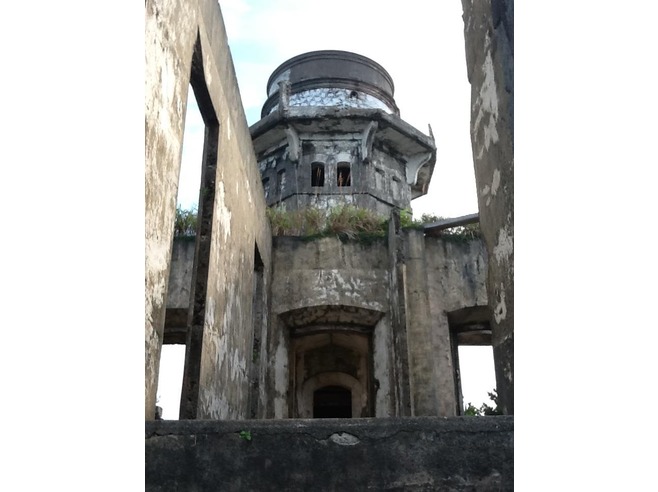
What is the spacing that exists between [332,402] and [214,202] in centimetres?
982

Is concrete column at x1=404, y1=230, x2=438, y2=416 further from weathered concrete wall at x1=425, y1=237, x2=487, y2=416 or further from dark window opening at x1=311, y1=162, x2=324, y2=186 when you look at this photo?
dark window opening at x1=311, y1=162, x2=324, y2=186

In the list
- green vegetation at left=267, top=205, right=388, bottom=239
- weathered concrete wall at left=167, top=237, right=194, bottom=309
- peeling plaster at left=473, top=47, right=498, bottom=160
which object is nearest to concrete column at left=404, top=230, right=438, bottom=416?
green vegetation at left=267, top=205, right=388, bottom=239

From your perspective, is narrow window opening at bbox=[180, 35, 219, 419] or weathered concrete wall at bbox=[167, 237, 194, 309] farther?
weathered concrete wall at bbox=[167, 237, 194, 309]

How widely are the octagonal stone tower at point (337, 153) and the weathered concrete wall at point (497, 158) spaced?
9.37 meters

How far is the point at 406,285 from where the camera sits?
34.5 ft

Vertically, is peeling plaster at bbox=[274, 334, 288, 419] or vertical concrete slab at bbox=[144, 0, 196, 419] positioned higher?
vertical concrete slab at bbox=[144, 0, 196, 419]

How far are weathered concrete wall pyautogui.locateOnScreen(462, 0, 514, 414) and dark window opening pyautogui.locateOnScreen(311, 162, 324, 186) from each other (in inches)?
392

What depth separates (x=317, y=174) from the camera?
595 inches

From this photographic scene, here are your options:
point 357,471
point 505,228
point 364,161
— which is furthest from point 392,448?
point 364,161

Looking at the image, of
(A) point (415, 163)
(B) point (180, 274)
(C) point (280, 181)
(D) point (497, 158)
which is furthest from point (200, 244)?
(A) point (415, 163)

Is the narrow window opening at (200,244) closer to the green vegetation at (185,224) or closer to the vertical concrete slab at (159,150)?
the vertical concrete slab at (159,150)

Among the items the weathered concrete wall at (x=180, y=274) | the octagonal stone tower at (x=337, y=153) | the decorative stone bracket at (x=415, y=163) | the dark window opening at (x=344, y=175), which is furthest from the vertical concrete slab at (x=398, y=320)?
the decorative stone bracket at (x=415, y=163)

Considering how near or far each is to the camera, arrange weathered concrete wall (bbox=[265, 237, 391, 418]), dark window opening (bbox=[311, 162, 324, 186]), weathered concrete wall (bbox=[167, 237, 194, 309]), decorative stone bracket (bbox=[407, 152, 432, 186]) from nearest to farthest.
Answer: weathered concrete wall (bbox=[167, 237, 194, 309]), weathered concrete wall (bbox=[265, 237, 391, 418]), dark window opening (bbox=[311, 162, 324, 186]), decorative stone bracket (bbox=[407, 152, 432, 186])

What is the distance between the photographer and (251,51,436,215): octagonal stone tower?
576 inches
